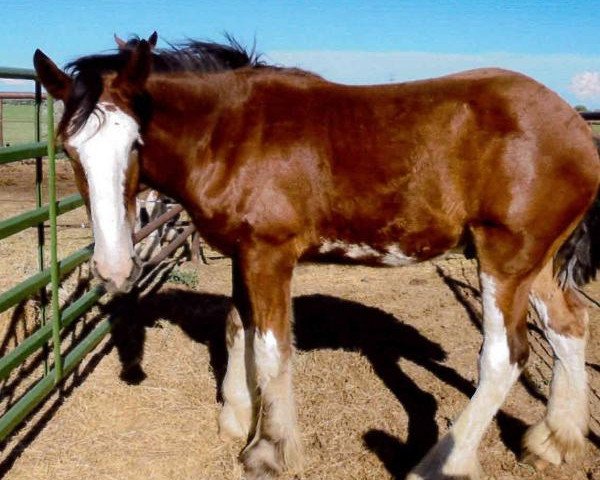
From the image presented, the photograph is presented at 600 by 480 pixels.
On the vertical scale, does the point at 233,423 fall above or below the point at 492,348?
below

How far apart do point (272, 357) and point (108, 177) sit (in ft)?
4.13

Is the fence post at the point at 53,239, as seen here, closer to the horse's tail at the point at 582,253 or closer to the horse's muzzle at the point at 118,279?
the horse's muzzle at the point at 118,279

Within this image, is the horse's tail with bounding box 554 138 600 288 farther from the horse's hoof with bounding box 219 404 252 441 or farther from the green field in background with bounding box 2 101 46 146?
the green field in background with bounding box 2 101 46 146

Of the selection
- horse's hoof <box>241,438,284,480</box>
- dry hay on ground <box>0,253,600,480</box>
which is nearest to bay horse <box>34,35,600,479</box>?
horse's hoof <box>241,438,284,480</box>

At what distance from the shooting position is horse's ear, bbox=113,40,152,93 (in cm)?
285

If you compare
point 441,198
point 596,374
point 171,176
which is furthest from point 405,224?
point 596,374

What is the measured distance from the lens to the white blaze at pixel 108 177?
2.78m

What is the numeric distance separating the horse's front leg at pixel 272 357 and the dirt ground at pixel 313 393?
133mm

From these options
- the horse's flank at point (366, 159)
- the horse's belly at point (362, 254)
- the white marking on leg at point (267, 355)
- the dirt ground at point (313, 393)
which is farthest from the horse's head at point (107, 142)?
the dirt ground at point (313, 393)

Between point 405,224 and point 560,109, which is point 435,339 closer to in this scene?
point 405,224

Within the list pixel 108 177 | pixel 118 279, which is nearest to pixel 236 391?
pixel 118 279

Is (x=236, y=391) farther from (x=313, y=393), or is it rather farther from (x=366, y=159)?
(x=366, y=159)

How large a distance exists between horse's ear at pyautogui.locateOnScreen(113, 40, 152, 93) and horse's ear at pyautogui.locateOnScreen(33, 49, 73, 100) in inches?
10.3

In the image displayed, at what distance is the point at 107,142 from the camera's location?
279 centimetres
